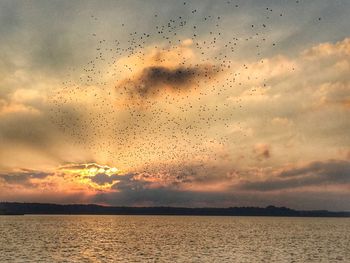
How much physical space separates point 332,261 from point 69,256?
44201 millimetres

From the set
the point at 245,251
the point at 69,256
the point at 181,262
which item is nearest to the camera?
the point at 181,262

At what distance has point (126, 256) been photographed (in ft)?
253

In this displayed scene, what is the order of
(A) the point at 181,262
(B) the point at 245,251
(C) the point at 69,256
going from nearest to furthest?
(A) the point at 181,262, (C) the point at 69,256, (B) the point at 245,251

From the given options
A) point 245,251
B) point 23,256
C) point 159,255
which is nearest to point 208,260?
point 159,255

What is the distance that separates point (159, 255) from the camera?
78.9 meters

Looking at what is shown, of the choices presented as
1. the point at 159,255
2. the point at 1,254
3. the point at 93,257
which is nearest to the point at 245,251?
the point at 159,255

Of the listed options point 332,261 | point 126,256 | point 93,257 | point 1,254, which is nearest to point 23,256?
point 1,254

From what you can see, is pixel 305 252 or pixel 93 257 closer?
pixel 93 257

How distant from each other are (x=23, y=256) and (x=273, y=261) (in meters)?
40.5

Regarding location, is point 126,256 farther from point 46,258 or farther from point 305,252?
point 305,252

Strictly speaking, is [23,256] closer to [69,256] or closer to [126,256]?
[69,256]

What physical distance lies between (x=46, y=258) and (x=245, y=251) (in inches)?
1455

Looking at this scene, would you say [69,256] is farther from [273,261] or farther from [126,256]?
[273,261]

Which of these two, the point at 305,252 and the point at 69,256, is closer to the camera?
the point at 69,256
